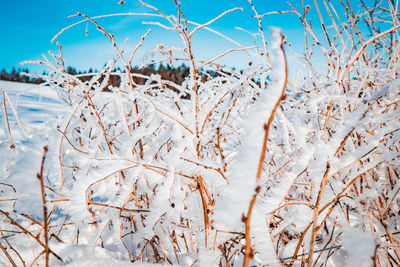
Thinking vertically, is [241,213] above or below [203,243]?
above

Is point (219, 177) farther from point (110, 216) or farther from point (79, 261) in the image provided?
point (79, 261)

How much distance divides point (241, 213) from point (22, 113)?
569 cm

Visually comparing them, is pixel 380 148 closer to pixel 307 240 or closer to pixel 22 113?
pixel 307 240

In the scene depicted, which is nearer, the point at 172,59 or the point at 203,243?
the point at 203,243

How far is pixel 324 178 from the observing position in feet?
1.59

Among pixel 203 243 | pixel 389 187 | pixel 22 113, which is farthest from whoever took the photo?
pixel 22 113

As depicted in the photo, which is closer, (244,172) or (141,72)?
(244,172)

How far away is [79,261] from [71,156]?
1.45ft

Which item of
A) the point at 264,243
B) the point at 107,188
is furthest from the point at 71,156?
the point at 264,243

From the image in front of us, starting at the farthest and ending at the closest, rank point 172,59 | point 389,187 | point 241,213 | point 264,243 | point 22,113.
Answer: point 22,113 → point 389,187 → point 172,59 → point 264,243 → point 241,213

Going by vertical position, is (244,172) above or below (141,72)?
below

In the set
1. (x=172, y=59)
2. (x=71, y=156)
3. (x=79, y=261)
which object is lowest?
(x=79, y=261)

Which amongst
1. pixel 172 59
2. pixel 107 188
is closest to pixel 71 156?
pixel 107 188

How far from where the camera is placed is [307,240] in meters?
0.64
